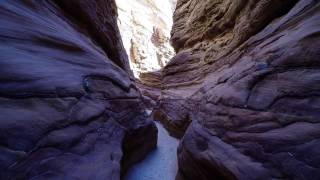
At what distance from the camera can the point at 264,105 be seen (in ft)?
7.27

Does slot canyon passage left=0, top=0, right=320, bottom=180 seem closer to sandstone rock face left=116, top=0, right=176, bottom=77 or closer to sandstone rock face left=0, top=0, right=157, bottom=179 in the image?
sandstone rock face left=0, top=0, right=157, bottom=179

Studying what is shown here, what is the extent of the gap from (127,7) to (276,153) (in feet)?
103

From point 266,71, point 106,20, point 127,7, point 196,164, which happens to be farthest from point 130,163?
point 127,7

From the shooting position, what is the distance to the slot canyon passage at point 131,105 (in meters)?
1.55

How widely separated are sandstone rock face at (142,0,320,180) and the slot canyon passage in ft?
0.03

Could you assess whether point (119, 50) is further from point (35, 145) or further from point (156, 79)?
point (156, 79)

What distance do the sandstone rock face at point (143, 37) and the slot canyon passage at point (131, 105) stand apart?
19.3 meters

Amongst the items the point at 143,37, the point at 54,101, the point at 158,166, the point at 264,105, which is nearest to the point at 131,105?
the point at 158,166

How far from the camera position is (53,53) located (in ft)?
7.25

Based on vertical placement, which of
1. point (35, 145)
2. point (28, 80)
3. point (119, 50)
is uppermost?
point (119, 50)

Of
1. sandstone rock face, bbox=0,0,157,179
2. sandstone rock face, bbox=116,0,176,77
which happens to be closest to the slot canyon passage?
sandstone rock face, bbox=0,0,157,179

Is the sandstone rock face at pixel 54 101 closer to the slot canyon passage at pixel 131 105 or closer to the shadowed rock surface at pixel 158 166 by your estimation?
the slot canyon passage at pixel 131 105

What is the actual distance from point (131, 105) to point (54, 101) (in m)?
2.05

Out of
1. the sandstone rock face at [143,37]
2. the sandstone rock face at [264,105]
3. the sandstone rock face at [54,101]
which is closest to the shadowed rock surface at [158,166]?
the sandstone rock face at [54,101]
